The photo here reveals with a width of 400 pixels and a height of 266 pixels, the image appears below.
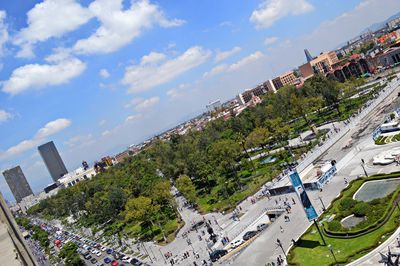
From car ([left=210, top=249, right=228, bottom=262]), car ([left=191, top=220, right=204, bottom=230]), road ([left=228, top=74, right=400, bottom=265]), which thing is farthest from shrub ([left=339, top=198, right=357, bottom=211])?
car ([left=191, top=220, right=204, bottom=230])

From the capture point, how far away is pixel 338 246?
35531 mm

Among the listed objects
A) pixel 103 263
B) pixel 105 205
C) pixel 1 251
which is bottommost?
pixel 103 263

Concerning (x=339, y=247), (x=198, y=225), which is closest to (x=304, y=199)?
(x=339, y=247)

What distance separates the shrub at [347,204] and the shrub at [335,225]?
118 inches

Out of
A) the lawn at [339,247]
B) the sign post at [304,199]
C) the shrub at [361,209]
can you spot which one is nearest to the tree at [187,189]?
the lawn at [339,247]

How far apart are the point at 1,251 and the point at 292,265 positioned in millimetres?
27357

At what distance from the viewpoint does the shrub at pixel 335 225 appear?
123 feet

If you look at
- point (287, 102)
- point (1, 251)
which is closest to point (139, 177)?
point (287, 102)

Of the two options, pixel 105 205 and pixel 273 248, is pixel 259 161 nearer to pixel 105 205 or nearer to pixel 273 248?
pixel 105 205

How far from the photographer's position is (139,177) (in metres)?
118

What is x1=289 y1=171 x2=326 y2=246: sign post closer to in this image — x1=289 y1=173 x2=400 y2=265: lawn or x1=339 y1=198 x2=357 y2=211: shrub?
x1=289 y1=173 x2=400 y2=265: lawn

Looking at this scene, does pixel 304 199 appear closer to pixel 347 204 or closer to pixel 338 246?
pixel 338 246

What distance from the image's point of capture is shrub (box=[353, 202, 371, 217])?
126 ft

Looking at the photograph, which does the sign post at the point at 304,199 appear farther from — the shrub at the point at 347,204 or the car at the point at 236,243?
the car at the point at 236,243
